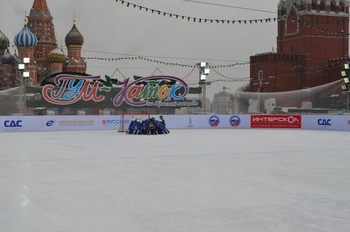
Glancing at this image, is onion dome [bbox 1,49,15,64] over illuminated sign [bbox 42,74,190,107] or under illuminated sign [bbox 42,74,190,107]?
over

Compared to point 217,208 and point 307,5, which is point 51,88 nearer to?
point 217,208

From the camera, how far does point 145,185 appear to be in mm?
10156

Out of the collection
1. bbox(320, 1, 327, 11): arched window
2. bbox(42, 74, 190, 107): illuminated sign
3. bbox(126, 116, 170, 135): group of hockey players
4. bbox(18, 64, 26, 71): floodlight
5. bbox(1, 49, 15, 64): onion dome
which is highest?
bbox(320, 1, 327, 11): arched window

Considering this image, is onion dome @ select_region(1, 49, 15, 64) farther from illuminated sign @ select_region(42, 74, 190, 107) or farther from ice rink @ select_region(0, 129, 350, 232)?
ice rink @ select_region(0, 129, 350, 232)

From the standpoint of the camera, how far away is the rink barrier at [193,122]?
33.6 m

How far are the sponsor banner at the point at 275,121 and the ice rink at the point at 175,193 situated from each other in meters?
21.4

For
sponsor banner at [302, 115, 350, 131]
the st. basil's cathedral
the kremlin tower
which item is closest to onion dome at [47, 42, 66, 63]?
the st. basil's cathedral

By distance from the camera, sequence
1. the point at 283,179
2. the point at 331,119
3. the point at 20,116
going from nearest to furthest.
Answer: the point at 283,179 → the point at 20,116 → the point at 331,119

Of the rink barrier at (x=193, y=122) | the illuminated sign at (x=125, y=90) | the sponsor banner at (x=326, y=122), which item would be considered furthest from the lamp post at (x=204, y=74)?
the sponsor banner at (x=326, y=122)

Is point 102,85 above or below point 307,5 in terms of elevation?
below

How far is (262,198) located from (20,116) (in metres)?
27.6

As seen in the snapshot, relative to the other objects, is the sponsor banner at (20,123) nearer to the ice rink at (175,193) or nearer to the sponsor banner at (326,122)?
the ice rink at (175,193)

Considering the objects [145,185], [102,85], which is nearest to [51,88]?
[102,85]

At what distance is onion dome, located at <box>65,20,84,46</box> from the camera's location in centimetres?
8862
